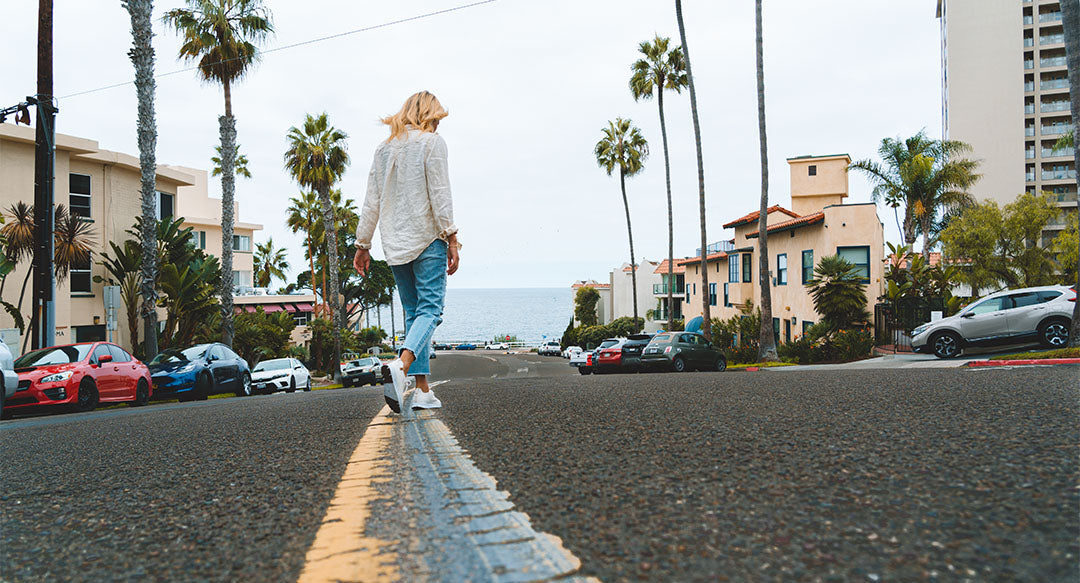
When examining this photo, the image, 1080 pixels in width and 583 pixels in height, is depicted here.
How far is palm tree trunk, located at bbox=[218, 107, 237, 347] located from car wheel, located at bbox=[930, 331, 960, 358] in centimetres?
2486

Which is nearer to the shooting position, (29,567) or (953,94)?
(29,567)

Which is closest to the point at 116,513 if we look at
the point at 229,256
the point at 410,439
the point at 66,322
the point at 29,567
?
the point at 29,567

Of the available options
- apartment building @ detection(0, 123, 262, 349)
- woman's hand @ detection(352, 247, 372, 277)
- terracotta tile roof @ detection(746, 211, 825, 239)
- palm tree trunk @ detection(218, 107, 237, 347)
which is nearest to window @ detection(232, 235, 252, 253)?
apartment building @ detection(0, 123, 262, 349)

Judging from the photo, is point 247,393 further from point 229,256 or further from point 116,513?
point 116,513

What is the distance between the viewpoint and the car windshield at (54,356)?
13.4m

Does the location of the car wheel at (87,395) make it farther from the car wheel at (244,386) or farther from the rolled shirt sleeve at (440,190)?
the rolled shirt sleeve at (440,190)

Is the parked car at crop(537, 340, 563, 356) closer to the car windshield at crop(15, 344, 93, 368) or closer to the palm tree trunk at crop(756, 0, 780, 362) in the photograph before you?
the palm tree trunk at crop(756, 0, 780, 362)

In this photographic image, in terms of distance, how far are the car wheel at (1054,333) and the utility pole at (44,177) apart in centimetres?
2450

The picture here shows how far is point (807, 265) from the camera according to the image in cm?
3484

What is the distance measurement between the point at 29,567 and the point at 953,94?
8887cm

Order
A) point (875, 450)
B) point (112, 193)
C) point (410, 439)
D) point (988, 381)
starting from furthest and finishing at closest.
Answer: point (112, 193) → point (988, 381) → point (410, 439) → point (875, 450)

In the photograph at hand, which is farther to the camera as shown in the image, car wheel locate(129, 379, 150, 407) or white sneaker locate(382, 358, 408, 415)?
car wheel locate(129, 379, 150, 407)

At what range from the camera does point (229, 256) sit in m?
29.3

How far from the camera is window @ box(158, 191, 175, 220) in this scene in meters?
34.8
